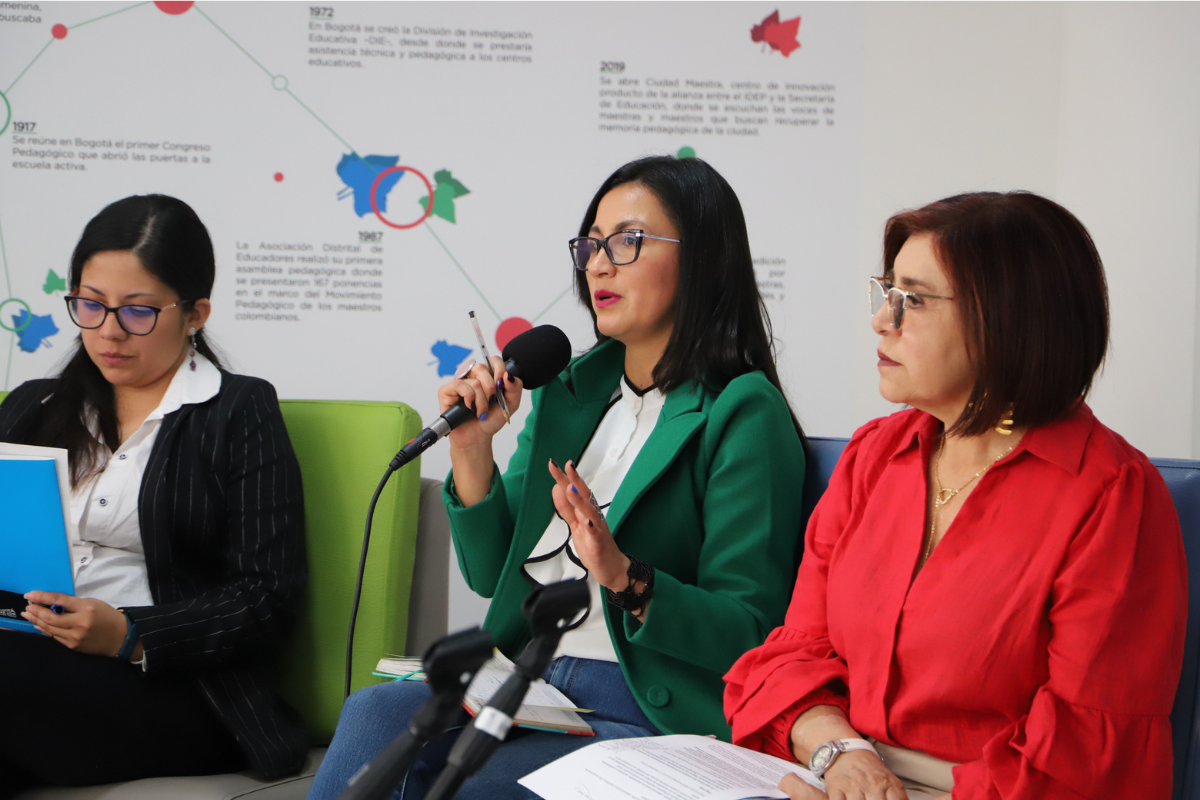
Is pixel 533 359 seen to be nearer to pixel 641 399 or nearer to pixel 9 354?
pixel 641 399

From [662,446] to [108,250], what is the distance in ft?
3.64

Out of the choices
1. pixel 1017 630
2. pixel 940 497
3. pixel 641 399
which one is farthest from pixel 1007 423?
pixel 641 399

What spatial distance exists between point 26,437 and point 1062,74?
8.69 feet

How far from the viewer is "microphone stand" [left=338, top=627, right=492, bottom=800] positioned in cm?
55

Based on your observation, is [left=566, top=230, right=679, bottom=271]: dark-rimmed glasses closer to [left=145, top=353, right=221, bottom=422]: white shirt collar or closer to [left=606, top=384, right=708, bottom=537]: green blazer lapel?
[left=606, top=384, right=708, bottom=537]: green blazer lapel

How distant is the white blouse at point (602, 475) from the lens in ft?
4.95

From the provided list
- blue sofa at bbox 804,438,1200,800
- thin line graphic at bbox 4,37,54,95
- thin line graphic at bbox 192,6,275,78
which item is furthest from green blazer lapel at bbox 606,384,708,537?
thin line graphic at bbox 4,37,54,95

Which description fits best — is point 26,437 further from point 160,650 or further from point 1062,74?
point 1062,74

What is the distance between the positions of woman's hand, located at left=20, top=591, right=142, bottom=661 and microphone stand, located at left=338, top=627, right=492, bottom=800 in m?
1.15

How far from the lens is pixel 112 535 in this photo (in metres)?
1.74

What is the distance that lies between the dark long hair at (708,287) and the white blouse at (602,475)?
0.24 ft

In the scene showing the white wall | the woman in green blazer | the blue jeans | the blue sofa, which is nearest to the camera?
the blue sofa

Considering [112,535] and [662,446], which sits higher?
[662,446]

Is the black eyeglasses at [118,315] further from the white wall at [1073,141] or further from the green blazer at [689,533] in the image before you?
the white wall at [1073,141]
